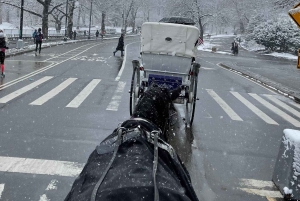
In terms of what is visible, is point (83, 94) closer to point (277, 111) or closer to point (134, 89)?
point (134, 89)

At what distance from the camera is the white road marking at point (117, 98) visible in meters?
10.3

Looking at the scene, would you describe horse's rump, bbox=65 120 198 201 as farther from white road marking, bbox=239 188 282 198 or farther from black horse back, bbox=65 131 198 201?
white road marking, bbox=239 188 282 198

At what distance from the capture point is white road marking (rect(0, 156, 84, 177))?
213 inches

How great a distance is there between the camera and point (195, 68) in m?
8.42

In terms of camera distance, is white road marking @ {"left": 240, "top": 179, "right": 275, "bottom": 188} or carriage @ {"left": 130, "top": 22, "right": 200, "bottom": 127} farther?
carriage @ {"left": 130, "top": 22, "right": 200, "bottom": 127}

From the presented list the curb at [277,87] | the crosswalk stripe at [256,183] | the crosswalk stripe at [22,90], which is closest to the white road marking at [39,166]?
the crosswalk stripe at [256,183]

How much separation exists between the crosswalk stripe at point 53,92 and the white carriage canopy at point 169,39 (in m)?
3.68

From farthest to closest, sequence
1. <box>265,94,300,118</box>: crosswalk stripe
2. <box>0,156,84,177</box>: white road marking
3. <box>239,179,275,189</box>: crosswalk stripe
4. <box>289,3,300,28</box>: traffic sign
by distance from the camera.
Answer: <box>265,94,300,118</box>: crosswalk stripe
<box>289,3,300,28</box>: traffic sign
<box>239,179,275,189</box>: crosswalk stripe
<box>0,156,84,177</box>: white road marking

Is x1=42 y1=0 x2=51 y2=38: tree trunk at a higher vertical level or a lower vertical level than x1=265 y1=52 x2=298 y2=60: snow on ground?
higher

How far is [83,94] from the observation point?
1201 cm

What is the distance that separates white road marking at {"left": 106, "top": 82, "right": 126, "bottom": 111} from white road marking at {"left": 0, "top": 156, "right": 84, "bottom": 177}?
4.37 meters

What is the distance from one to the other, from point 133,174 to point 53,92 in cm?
1104

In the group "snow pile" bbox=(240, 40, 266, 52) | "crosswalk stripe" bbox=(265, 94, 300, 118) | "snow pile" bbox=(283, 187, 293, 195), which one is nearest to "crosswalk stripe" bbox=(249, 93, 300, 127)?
"crosswalk stripe" bbox=(265, 94, 300, 118)

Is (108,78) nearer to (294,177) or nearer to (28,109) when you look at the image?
(28,109)
